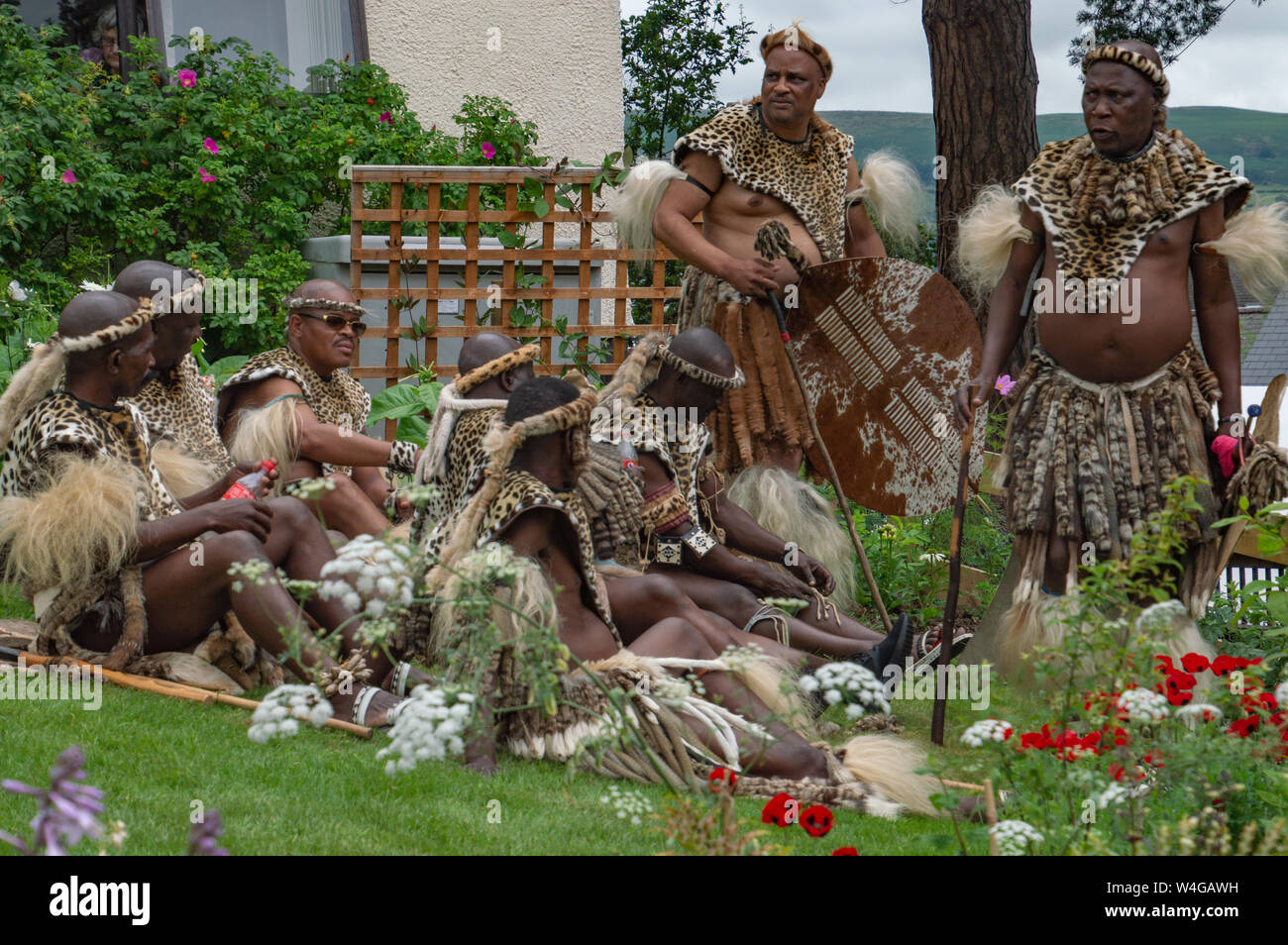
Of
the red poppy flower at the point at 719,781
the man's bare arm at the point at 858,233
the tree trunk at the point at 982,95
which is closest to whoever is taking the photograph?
the red poppy flower at the point at 719,781

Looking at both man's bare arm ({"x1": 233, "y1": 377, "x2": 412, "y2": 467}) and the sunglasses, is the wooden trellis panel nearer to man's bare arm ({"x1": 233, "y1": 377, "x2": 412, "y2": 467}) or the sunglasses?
the sunglasses

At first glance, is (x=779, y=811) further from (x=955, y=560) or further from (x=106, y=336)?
(x=106, y=336)

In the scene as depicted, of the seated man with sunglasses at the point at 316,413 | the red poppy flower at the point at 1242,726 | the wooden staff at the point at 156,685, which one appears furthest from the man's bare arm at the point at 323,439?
the red poppy flower at the point at 1242,726

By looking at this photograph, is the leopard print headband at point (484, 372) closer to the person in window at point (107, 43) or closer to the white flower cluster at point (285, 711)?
the white flower cluster at point (285, 711)

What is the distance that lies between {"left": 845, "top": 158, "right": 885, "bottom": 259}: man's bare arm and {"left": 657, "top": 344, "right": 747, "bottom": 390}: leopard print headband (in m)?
1.36

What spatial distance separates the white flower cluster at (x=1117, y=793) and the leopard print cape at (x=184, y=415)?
11.3ft

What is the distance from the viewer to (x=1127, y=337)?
15.1 ft

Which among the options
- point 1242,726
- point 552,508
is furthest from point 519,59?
point 1242,726

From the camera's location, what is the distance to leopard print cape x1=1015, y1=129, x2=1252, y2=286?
14.9ft

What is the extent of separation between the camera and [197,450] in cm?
517

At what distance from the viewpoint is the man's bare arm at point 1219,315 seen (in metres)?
4.60
